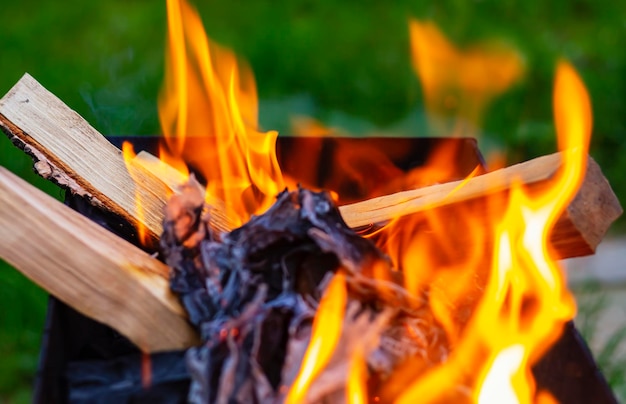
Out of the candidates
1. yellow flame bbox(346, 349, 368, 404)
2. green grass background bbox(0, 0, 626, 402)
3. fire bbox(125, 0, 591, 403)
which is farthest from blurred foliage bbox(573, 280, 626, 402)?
yellow flame bbox(346, 349, 368, 404)

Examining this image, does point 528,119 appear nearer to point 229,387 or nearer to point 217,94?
point 217,94

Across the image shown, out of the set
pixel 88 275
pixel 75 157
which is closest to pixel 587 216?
pixel 88 275

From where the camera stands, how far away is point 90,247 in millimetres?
1138


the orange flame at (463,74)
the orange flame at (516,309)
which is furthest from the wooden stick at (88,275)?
the orange flame at (463,74)

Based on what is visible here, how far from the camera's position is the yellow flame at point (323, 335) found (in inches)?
39.4

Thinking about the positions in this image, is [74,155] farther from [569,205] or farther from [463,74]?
[463,74]

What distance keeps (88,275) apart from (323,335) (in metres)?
0.38

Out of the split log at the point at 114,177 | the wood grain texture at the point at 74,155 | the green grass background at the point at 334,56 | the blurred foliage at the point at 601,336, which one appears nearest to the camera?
the split log at the point at 114,177

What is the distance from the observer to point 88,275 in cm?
113

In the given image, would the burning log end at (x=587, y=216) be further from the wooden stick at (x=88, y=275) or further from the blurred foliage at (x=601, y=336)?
the blurred foliage at (x=601, y=336)

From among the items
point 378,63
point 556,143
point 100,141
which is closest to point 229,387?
point 100,141

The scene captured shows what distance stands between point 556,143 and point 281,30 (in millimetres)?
1293

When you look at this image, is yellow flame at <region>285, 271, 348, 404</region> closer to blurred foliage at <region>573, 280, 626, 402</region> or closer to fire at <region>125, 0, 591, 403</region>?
fire at <region>125, 0, 591, 403</region>

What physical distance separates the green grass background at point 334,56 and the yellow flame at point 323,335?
4.55ft
